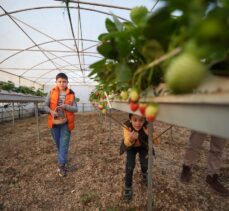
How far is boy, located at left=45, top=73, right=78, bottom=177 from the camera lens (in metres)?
3.01

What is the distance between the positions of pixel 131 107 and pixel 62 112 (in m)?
2.52

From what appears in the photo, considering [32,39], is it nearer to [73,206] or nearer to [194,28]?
[73,206]

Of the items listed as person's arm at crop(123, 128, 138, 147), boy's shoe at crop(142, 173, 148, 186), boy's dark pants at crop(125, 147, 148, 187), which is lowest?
boy's shoe at crop(142, 173, 148, 186)

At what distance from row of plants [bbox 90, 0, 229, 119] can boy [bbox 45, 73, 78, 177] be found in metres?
2.42

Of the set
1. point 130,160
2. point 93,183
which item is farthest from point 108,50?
point 93,183

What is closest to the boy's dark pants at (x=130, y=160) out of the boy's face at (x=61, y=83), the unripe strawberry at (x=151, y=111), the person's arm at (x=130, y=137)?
the person's arm at (x=130, y=137)

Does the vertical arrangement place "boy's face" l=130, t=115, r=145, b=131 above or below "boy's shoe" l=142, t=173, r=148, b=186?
above

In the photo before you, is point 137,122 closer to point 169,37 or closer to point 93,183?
point 93,183

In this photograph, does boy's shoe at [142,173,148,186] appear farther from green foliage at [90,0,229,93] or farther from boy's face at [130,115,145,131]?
green foliage at [90,0,229,93]

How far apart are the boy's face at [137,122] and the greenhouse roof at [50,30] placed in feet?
6.93

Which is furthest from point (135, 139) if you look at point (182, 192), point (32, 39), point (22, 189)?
point (32, 39)

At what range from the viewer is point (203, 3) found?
376 millimetres

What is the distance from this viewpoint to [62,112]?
3.13 m

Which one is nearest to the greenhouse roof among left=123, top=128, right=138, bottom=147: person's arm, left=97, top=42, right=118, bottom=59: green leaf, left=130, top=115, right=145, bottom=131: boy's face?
left=130, top=115, right=145, bottom=131: boy's face
